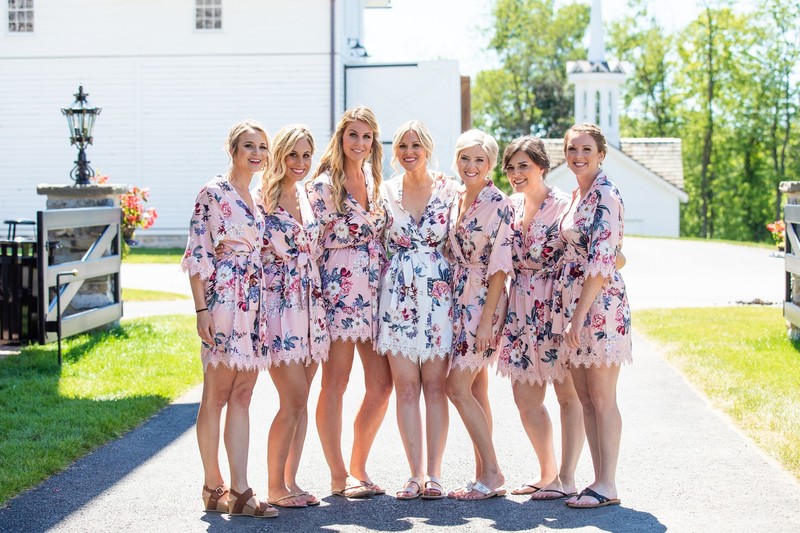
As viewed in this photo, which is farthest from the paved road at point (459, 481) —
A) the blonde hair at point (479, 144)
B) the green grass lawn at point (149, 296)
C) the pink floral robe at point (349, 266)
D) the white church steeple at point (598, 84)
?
the white church steeple at point (598, 84)

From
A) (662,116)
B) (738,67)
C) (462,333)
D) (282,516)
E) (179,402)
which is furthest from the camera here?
(662,116)


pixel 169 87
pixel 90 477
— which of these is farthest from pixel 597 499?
pixel 169 87

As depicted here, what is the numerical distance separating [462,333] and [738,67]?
55.3 meters

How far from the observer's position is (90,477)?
6.68 metres

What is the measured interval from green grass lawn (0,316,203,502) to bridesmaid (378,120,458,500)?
224cm

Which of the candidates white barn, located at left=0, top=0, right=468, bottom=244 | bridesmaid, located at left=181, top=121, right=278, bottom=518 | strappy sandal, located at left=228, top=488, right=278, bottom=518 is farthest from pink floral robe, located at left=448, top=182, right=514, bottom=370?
white barn, located at left=0, top=0, right=468, bottom=244

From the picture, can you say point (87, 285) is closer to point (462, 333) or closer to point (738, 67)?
point (462, 333)

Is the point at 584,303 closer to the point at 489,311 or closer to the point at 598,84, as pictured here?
the point at 489,311

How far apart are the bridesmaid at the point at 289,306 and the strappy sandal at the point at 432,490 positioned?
60 centimetres

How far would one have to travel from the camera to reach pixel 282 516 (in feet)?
19.3

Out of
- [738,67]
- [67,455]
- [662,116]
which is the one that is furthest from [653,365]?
[662,116]

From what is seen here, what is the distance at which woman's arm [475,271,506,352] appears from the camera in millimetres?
6242

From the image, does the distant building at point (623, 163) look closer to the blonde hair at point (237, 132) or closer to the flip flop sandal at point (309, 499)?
the blonde hair at point (237, 132)

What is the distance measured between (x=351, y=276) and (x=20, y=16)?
2804cm
